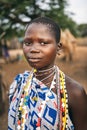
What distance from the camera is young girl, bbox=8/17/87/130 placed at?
1.55 meters

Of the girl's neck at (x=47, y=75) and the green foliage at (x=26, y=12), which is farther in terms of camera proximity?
the green foliage at (x=26, y=12)

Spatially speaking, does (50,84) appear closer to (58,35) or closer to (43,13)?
(58,35)

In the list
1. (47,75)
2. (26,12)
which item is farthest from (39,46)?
(26,12)

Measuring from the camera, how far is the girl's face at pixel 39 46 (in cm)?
157

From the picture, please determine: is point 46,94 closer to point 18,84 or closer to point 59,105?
point 59,105

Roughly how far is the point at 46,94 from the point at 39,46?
0.86ft

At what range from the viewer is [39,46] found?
61.9 inches

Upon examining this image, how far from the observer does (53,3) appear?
8.25m

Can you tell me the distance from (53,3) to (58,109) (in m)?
6.98

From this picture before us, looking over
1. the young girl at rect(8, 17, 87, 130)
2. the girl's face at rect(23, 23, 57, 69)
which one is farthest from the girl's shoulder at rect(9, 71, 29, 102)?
the girl's face at rect(23, 23, 57, 69)

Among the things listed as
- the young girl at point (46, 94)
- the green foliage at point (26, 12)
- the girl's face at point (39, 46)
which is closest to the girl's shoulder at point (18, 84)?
the young girl at point (46, 94)

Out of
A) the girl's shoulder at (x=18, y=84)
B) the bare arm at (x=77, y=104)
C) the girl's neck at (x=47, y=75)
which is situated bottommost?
the bare arm at (x=77, y=104)

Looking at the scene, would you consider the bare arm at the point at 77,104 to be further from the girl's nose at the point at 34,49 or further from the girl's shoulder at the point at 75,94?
the girl's nose at the point at 34,49

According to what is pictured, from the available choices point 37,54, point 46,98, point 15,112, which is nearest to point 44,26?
point 37,54
